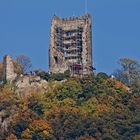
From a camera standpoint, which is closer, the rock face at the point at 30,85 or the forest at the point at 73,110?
the forest at the point at 73,110

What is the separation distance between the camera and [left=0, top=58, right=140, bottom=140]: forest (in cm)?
18675

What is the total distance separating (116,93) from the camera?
641ft

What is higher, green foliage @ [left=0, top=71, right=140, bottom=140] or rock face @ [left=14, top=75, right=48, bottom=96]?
rock face @ [left=14, top=75, right=48, bottom=96]

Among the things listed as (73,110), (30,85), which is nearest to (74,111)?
(73,110)

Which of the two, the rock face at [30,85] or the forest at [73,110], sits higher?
the rock face at [30,85]

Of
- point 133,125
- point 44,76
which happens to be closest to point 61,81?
point 44,76

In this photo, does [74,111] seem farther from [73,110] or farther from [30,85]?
[30,85]

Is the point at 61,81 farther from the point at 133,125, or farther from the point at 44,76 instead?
the point at 133,125

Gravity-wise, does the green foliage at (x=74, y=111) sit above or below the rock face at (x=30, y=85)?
below

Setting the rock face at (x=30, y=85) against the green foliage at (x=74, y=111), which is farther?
the rock face at (x=30, y=85)

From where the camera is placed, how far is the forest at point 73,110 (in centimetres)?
18675

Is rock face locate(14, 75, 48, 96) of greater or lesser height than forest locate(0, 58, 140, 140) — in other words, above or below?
above

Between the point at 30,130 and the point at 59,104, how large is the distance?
6.81 metres

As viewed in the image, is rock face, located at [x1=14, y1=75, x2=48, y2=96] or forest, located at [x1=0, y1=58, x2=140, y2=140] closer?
forest, located at [x1=0, y1=58, x2=140, y2=140]
